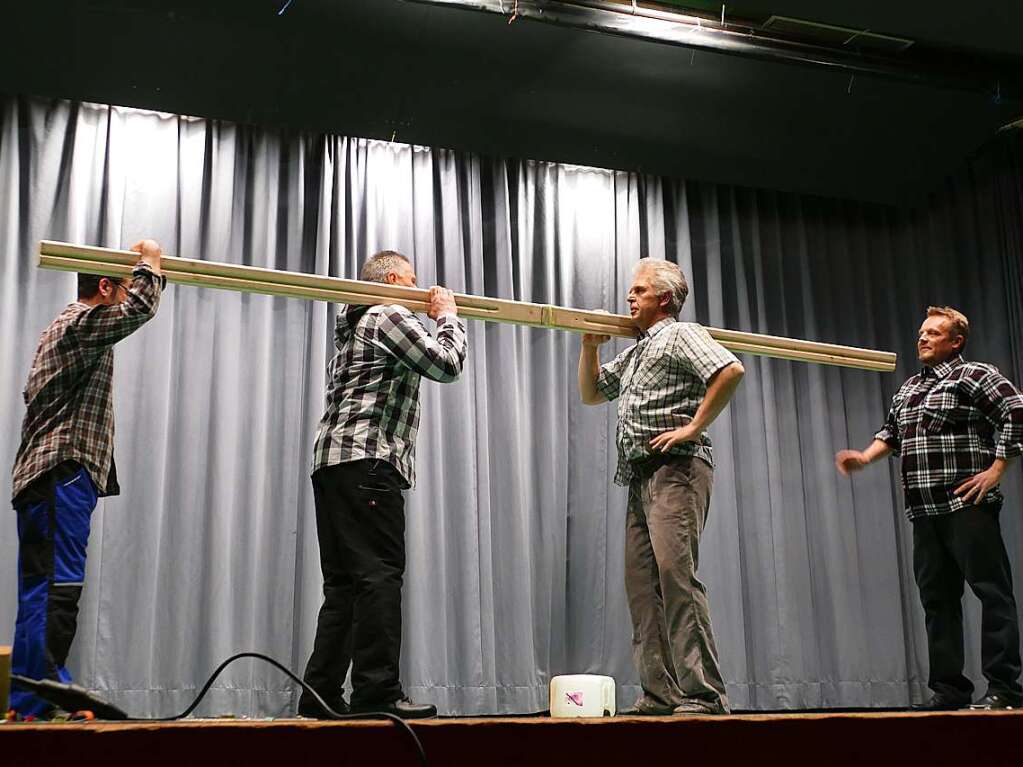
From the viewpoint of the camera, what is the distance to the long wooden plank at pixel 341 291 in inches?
107

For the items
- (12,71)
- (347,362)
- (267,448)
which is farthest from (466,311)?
(12,71)

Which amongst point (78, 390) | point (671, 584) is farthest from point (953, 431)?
point (78, 390)

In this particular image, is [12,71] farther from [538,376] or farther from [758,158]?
[758,158]

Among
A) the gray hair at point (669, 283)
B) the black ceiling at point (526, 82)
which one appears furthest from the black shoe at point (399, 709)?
the black ceiling at point (526, 82)

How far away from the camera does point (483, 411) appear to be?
172 inches

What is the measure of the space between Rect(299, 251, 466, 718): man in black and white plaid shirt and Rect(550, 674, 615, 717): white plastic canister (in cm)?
86

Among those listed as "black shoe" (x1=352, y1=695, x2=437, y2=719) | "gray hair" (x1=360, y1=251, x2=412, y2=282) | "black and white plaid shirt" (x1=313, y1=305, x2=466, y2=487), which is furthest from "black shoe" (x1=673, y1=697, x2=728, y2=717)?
"gray hair" (x1=360, y1=251, x2=412, y2=282)

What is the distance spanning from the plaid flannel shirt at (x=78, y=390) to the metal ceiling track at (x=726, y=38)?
Answer: 1695mm

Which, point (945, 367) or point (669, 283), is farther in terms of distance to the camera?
point (945, 367)

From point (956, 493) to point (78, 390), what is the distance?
2.67 meters

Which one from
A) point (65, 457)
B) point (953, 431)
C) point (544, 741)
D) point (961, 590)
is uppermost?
point (953, 431)

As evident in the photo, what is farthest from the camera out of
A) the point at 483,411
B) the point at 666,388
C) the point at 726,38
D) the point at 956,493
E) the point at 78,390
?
the point at 483,411

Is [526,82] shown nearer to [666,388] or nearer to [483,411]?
[483,411]

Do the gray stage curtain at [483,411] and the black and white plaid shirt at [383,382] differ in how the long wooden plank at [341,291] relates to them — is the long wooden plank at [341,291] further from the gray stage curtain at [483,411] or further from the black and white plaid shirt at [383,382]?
the gray stage curtain at [483,411]
